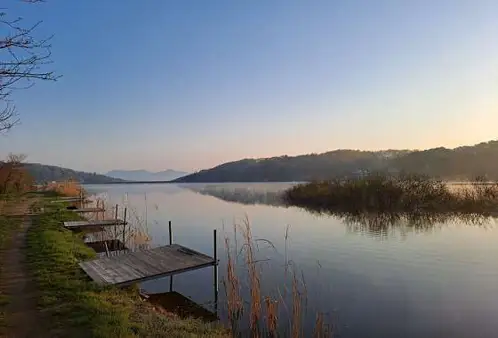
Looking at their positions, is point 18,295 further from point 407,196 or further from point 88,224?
point 407,196

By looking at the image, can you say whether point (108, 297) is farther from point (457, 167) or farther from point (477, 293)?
point (457, 167)

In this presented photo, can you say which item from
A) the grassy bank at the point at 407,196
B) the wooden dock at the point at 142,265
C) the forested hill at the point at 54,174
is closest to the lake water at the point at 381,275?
the wooden dock at the point at 142,265

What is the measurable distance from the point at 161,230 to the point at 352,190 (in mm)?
14917

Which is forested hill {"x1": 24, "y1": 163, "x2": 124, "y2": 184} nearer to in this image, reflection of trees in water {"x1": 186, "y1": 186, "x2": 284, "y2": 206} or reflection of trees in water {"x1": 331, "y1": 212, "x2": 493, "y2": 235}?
reflection of trees in water {"x1": 186, "y1": 186, "x2": 284, "y2": 206}

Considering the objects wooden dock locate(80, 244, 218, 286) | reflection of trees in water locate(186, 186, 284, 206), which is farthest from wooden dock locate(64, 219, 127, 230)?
reflection of trees in water locate(186, 186, 284, 206)

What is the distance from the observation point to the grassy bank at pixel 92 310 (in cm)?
563

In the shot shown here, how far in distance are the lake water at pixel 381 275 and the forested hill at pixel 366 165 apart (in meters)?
14.8

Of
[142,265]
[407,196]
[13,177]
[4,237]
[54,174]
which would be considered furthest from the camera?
[54,174]

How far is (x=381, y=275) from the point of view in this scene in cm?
1098

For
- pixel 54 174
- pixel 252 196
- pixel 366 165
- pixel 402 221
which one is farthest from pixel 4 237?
pixel 54 174

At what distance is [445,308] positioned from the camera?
8.39 meters

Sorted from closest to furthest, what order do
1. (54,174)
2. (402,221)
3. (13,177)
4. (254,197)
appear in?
1. (402,221)
2. (13,177)
3. (254,197)
4. (54,174)

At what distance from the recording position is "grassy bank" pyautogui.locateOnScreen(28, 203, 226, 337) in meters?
5.63

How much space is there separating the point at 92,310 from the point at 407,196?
927 inches
